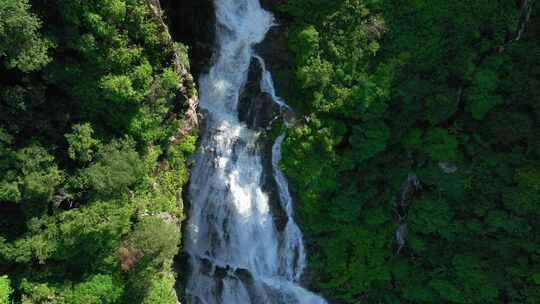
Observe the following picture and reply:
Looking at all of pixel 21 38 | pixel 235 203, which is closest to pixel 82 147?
pixel 21 38

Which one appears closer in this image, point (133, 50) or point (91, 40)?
point (91, 40)

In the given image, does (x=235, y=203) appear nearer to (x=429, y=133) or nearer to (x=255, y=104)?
(x=255, y=104)

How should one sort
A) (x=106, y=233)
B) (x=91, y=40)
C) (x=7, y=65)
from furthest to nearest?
(x=106, y=233)
(x=91, y=40)
(x=7, y=65)

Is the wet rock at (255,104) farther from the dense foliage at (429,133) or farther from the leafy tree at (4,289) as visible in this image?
the leafy tree at (4,289)

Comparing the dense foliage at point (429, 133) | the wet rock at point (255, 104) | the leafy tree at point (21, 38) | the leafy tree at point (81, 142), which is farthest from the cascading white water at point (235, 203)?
the leafy tree at point (21, 38)

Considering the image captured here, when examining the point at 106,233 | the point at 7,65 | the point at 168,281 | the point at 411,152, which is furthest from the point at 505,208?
the point at 7,65

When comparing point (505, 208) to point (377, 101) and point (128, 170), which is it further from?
point (128, 170)
